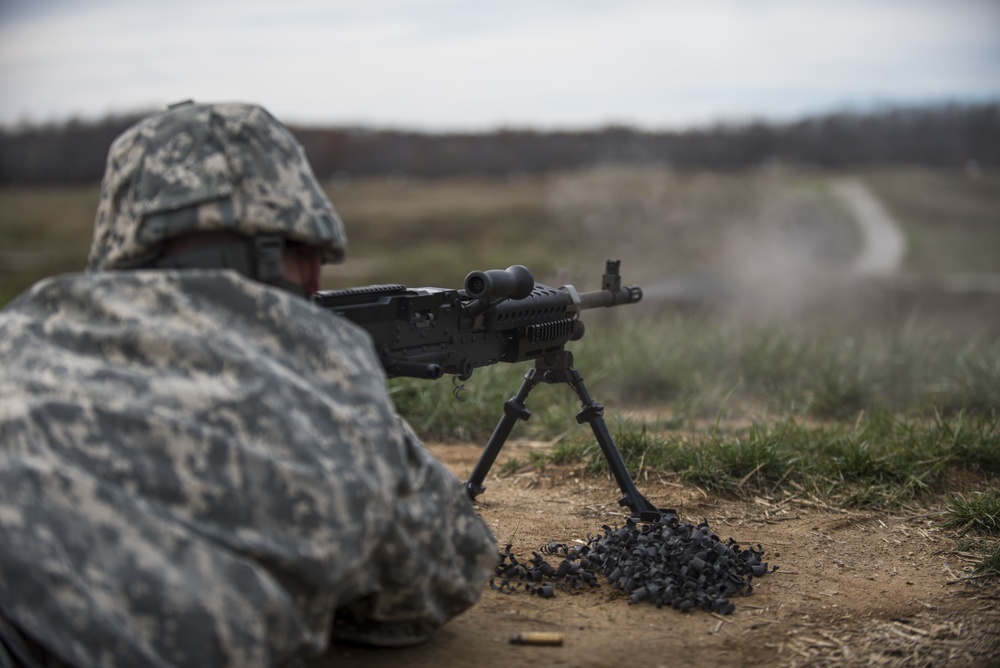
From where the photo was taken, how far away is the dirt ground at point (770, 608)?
342 cm

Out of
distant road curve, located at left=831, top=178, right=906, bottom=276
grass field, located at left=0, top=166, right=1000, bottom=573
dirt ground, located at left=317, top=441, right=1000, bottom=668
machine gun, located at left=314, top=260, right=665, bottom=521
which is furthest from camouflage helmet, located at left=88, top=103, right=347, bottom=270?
distant road curve, located at left=831, top=178, right=906, bottom=276

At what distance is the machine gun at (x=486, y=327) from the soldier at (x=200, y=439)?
2.37 ft

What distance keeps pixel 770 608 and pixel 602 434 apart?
3.65 ft

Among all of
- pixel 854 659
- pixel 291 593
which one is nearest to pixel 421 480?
pixel 291 593

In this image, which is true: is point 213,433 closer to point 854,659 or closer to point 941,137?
point 854,659

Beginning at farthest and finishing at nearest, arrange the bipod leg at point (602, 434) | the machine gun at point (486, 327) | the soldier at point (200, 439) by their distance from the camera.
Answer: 1. the bipod leg at point (602, 434)
2. the machine gun at point (486, 327)
3. the soldier at point (200, 439)

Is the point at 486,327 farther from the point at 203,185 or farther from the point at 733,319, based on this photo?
the point at 733,319

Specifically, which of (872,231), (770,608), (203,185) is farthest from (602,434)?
(872,231)

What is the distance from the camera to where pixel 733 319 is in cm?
1113

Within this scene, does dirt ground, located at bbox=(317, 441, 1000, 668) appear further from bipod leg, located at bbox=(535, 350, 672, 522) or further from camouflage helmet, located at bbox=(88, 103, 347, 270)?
camouflage helmet, located at bbox=(88, 103, 347, 270)

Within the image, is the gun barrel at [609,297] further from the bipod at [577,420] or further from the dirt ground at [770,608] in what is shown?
the dirt ground at [770,608]

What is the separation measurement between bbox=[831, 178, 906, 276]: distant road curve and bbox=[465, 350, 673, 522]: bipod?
18.2 meters

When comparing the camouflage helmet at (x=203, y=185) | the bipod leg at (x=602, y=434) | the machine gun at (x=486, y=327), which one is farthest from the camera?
the bipod leg at (x=602, y=434)

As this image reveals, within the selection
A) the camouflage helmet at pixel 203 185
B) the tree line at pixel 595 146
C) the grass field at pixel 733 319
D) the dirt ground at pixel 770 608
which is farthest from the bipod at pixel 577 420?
the tree line at pixel 595 146
